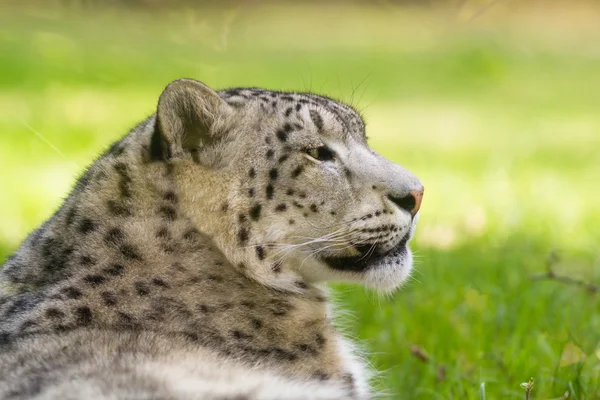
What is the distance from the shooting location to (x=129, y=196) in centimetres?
381

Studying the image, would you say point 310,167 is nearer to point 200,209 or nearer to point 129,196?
point 200,209

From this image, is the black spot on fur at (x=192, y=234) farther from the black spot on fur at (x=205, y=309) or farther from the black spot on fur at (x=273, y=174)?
the black spot on fur at (x=273, y=174)

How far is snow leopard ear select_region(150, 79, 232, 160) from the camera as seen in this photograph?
385 cm

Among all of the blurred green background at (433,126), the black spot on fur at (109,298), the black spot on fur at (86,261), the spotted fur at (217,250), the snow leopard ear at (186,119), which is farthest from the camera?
the blurred green background at (433,126)

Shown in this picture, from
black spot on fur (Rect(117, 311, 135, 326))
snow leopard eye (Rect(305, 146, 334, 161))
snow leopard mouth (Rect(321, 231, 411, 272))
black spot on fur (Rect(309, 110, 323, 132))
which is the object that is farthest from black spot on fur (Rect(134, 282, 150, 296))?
black spot on fur (Rect(309, 110, 323, 132))

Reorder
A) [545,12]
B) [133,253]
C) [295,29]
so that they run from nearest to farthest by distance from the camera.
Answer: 1. [133,253]
2. [545,12]
3. [295,29]

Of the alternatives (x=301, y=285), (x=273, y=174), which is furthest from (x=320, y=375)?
(x=273, y=174)

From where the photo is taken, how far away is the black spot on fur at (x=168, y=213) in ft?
12.5

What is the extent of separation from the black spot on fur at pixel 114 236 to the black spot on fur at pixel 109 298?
0.25 metres

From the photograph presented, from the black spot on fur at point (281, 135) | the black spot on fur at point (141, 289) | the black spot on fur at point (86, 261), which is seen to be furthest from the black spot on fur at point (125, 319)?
the black spot on fur at point (281, 135)

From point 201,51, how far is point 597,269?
34.6ft

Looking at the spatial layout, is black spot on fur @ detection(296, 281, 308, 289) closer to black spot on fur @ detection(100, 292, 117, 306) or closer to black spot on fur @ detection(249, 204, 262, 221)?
black spot on fur @ detection(249, 204, 262, 221)

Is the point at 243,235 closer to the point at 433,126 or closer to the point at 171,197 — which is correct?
the point at 171,197

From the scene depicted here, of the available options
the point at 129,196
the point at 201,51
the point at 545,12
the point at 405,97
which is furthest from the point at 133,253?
the point at 545,12
